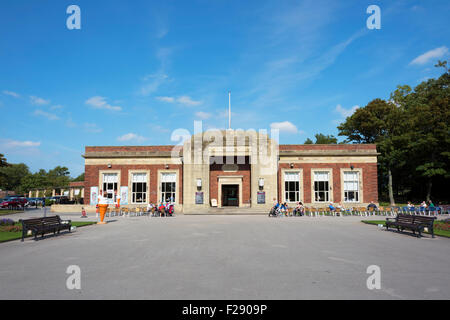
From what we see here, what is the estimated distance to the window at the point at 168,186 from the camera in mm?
30578

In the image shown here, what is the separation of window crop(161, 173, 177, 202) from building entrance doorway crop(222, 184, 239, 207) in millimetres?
5354

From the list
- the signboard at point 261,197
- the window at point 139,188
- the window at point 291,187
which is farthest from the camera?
the window at point 139,188

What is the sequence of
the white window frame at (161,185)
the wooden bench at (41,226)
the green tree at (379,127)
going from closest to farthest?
the wooden bench at (41,226) → the white window frame at (161,185) → the green tree at (379,127)

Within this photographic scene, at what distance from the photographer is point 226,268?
22.8ft

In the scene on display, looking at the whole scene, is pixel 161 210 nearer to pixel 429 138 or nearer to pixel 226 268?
pixel 226 268

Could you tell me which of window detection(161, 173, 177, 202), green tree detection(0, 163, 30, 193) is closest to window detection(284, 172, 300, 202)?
window detection(161, 173, 177, 202)

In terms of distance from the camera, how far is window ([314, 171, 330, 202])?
29.9 metres

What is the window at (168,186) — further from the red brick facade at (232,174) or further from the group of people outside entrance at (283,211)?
the group of people outside entrance at (283,211)

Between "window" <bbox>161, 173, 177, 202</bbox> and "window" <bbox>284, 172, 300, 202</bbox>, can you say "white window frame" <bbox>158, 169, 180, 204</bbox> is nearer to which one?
"window" <bbox>161, 173, 177, 202</bbox>

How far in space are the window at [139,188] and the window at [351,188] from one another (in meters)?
20.4

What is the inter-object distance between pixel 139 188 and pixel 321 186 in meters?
18.6

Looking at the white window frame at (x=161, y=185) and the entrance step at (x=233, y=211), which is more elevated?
the white window frame at (x=161, y=185)

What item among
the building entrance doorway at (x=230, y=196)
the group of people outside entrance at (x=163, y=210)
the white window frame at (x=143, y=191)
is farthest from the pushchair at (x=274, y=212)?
the white window frame at (x=143, y=191)
